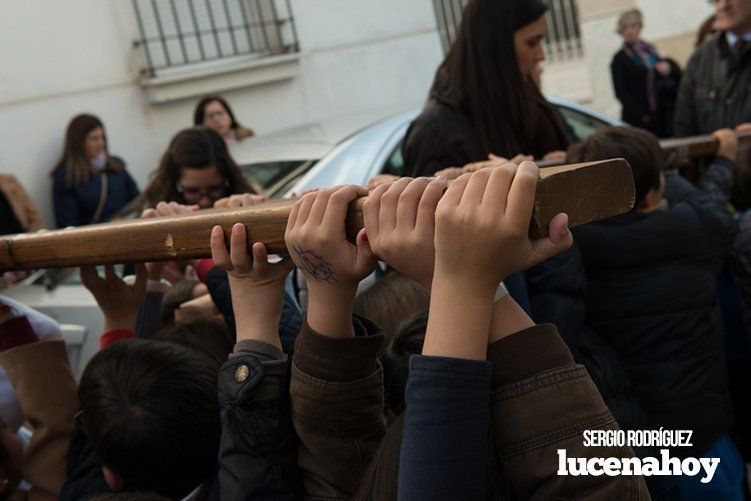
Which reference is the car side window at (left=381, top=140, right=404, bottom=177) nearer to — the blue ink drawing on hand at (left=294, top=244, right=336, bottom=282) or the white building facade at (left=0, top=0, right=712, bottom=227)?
the blue ink drawing on hand at (left=294, top=244, right=336, bottom=282)


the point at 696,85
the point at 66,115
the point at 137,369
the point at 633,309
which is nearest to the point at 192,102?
the point at 66,115

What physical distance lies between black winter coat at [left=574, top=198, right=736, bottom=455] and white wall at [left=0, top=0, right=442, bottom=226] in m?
5.93

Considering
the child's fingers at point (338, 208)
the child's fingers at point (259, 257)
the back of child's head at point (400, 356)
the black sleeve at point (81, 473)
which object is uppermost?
the child's fingers at point (338, 208)

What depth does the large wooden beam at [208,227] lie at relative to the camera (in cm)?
108

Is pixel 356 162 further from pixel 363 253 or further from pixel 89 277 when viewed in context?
pixel 363 253

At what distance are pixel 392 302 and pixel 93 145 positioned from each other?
5582 mm

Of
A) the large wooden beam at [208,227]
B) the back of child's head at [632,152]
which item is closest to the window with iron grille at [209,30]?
the back of child's head at [632,152]

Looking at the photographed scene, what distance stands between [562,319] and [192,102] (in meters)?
6.91

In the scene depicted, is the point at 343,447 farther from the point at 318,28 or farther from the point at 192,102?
the point at 318,28

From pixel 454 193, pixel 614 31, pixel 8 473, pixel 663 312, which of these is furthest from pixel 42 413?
pixel 614 31

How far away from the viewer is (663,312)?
2.54m

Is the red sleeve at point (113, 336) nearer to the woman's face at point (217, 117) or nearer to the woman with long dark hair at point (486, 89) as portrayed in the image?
the woman with long dark hair at point (486, 89)

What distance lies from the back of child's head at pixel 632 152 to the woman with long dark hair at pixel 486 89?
1.62 feet

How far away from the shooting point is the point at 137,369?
1682 millimetres
